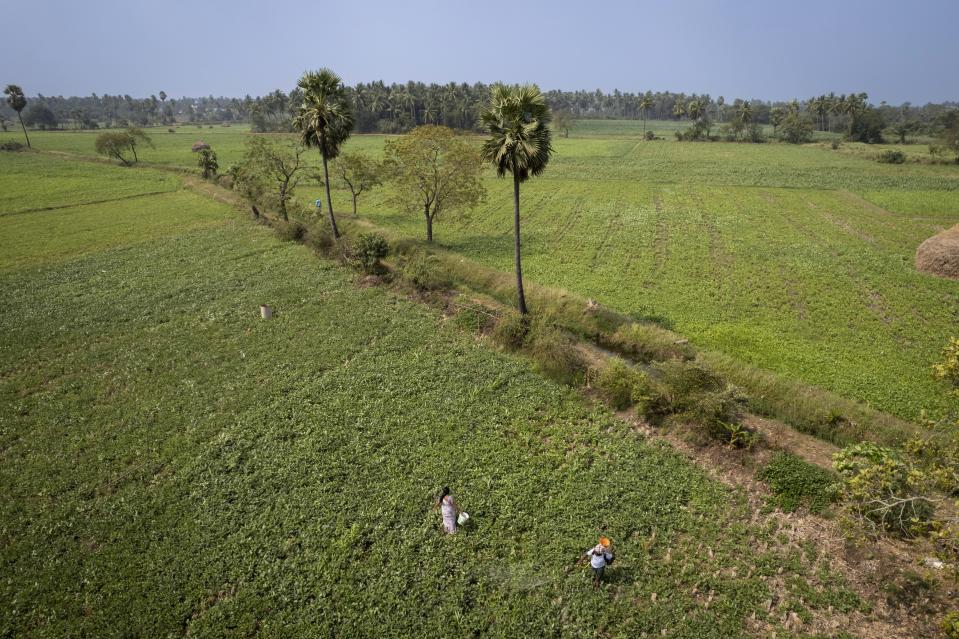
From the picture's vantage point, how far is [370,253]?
35.7 metres

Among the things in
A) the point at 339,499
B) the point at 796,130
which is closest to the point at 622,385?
the point at 339,499

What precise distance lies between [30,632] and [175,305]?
22.9m

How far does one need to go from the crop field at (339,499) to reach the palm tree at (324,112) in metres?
18.9

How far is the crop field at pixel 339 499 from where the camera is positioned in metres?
12.8

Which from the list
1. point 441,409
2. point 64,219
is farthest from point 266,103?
point 441,409

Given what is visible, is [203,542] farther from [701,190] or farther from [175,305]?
[701,190]

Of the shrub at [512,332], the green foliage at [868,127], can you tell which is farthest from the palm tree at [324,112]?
the green foliage at [868,127]

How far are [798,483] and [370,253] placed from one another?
30.1 m

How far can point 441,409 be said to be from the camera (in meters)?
20.8

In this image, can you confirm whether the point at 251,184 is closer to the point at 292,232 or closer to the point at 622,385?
the point at 292,232

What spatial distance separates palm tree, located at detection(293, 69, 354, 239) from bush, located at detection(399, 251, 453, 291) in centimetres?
1351

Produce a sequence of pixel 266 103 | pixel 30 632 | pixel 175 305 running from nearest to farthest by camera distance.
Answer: pixel 30 632
pixel 175 305
pixel 266 103

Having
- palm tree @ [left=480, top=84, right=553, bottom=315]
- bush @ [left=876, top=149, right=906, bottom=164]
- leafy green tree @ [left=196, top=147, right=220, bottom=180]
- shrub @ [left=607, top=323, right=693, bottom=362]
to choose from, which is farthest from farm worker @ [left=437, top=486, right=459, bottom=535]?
bush @ [left=876, top=149, right=906, bottom=164]

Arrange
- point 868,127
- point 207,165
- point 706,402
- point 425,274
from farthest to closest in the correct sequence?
point 868,127 < point 207,165 < point 425,274 < point 706,402
